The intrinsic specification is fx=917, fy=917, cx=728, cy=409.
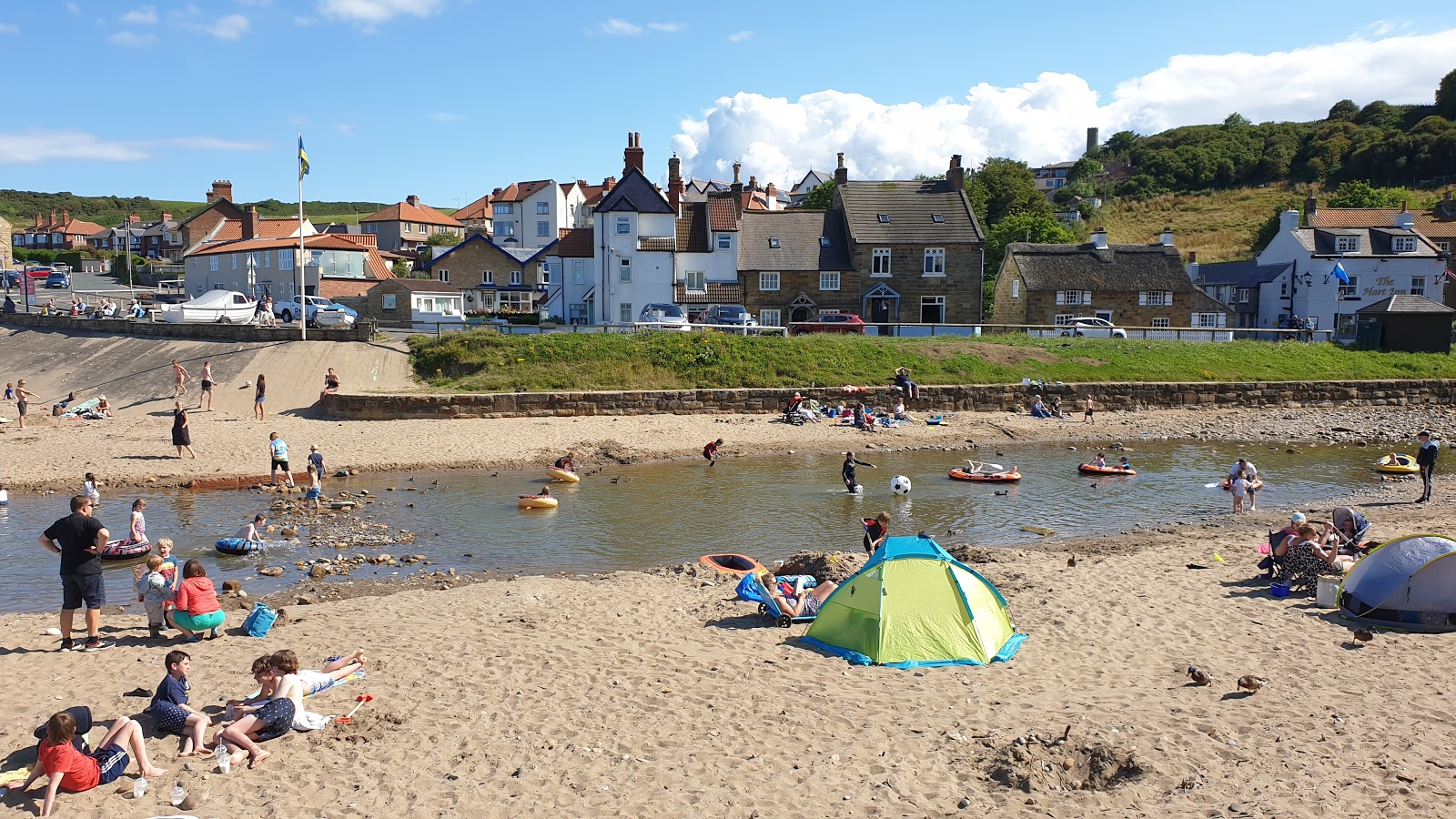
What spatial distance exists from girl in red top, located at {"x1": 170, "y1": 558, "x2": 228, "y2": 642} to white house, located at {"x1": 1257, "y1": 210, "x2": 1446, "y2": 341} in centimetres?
5516

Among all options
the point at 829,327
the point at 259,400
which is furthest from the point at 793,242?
the point at 259,400

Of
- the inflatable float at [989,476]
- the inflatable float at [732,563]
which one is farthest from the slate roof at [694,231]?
the inflatable float at [732,563]

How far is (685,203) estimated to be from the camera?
49.0 m

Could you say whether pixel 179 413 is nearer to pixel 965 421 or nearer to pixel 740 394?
pixel 740 394

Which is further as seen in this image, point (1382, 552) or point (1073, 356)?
point (1073, 356)

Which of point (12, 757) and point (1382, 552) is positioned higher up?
point (1382, 552)

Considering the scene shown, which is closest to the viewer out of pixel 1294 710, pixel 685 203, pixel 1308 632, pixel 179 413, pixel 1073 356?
pixel 1294 710

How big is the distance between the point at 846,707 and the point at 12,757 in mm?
7460

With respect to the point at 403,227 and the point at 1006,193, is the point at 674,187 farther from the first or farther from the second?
the point at 403,227

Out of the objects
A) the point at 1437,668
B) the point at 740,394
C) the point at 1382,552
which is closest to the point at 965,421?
the point at 740,394

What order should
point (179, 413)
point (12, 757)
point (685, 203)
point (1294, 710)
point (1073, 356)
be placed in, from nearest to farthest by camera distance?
1. point (12, 757)
2. point (1294, 710)
3. point (179, 413)
4. point (1073, 356)
5. point (685, 203)

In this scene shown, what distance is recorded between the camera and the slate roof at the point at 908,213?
46156mm

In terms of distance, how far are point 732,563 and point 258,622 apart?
706 centimetres

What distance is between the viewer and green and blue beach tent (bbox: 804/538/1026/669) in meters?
10.4
